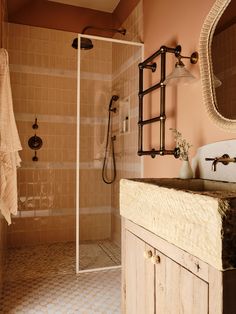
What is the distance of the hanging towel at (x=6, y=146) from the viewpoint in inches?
77.9

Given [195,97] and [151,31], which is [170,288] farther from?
[151,31]

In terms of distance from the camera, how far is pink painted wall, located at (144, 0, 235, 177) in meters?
1.73

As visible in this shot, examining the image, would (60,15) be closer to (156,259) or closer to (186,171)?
(186,171)

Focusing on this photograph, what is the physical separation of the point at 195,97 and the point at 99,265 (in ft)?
6.09

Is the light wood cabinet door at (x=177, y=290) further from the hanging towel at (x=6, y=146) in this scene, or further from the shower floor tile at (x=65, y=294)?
the hanging towel at (x=6, y=146)

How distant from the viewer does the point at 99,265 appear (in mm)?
2711

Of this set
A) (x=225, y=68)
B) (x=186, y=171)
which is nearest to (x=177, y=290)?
(x=186, y=171)

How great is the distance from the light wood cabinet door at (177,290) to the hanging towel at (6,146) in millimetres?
1360

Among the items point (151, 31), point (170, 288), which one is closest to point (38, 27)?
point (151, 31)

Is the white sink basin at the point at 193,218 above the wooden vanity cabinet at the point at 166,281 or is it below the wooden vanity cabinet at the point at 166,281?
above

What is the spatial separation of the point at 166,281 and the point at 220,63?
3.92ft

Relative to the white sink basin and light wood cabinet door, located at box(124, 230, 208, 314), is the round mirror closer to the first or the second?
the white sink basin

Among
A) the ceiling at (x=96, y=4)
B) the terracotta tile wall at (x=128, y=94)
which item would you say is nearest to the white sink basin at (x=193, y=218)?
the terracotta tile wall at (x=128, y=94)

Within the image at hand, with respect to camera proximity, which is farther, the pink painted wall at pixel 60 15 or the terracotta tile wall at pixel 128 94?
the pink painted wall at pixel 60 15
